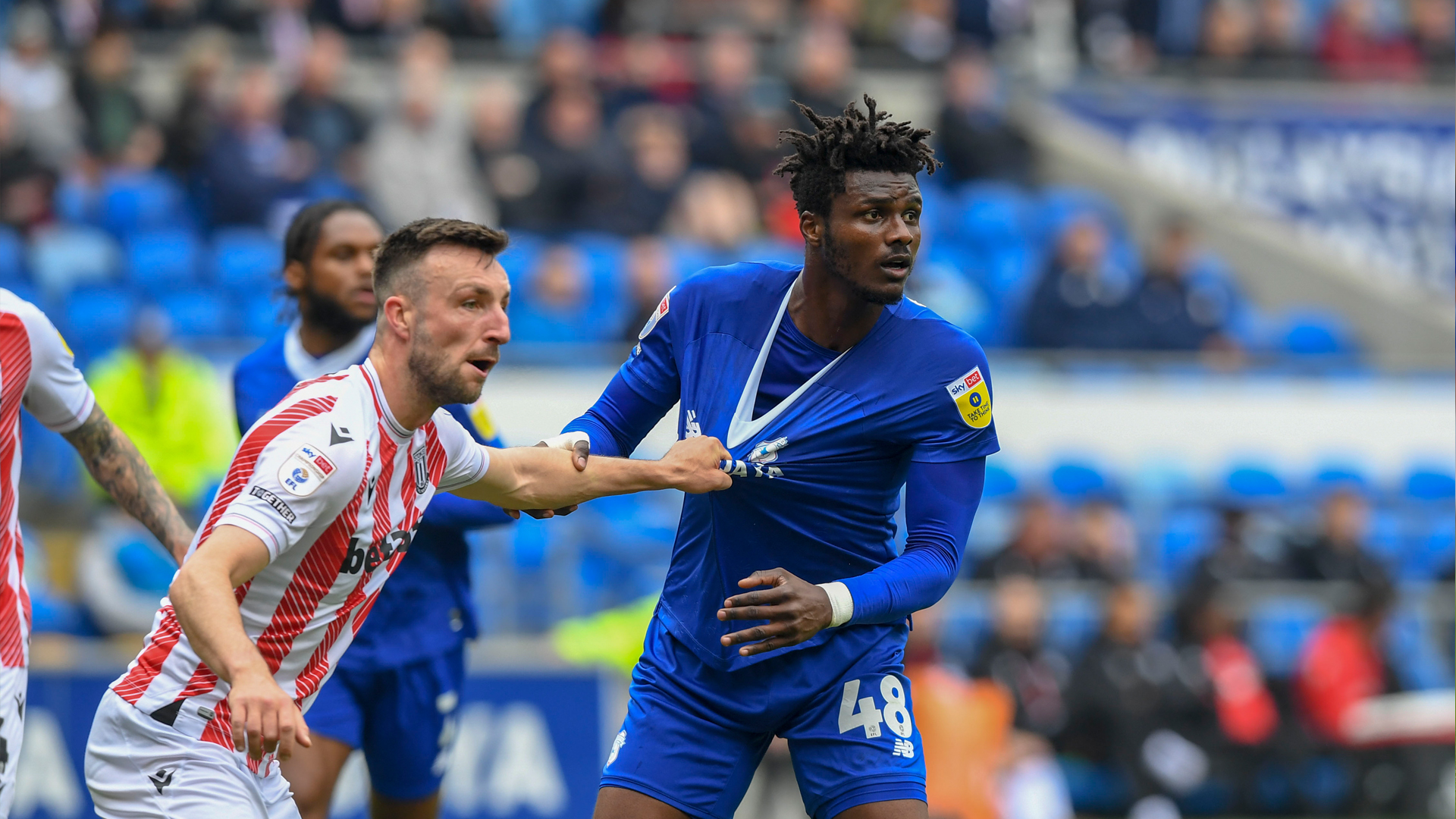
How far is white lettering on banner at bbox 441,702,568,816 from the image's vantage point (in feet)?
30.2

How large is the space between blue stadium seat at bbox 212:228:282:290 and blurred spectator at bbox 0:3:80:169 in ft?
4.93

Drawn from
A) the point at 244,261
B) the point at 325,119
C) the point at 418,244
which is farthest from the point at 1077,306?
the point at 418,244

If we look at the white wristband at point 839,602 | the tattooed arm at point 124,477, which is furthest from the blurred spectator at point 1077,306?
the tattooed arm at point 124,477

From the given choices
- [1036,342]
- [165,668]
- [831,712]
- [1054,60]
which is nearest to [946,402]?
[831,712]

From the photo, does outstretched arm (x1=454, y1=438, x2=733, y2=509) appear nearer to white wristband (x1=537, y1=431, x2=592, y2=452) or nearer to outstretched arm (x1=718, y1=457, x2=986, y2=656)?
white wristband (x1=537, y1=431, x2=592, y2=452)

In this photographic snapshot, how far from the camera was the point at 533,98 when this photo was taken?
46.5 feet

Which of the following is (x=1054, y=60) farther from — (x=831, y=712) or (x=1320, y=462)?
(x=831, y=712)

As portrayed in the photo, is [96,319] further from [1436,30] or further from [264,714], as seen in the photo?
[1436,30]

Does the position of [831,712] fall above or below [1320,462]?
above

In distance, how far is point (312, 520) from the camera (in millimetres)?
4117

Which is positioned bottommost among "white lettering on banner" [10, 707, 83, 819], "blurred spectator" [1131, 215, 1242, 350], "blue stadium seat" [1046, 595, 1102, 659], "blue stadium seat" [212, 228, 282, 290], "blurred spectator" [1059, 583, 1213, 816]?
"blurred spectator" [1059, 583, 1213, 816]

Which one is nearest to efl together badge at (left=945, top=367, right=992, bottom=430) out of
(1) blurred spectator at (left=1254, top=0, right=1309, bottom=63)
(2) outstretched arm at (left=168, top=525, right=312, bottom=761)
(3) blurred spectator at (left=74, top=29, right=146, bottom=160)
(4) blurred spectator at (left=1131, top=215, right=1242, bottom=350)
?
(2) outstretched arm at (left=168, top=525, right=312, bottom=761)

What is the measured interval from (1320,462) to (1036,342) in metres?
2.46

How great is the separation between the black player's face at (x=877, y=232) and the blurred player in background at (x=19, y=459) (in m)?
2.08
